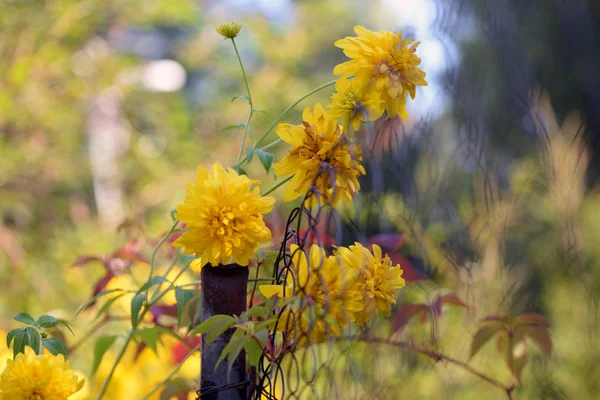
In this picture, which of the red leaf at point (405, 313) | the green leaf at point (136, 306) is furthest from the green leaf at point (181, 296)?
the red leaf at point (405, 313)

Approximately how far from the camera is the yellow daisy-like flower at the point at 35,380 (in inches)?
15.6

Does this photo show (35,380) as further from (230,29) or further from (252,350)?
(230,29)

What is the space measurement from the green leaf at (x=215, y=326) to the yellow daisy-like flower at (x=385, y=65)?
0.20m

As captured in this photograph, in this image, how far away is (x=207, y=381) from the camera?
0.44m

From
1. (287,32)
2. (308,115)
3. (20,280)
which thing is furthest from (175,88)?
→ (308,115)

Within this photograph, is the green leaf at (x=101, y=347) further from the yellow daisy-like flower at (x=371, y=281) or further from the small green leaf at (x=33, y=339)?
the yellow daisy-like flower at (x=371, y=281)

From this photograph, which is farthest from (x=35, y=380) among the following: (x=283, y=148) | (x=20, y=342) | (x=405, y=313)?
(x=283, y=148)

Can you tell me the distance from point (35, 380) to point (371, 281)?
0.81 ft

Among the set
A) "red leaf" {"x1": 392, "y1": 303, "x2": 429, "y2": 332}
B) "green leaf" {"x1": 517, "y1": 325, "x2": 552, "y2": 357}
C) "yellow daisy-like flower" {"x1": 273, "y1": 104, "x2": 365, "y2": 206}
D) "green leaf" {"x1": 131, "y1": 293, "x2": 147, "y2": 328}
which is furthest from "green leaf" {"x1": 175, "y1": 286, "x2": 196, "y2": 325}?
"green leaf" {"x1": 517, "y1": 325, "x2": 552, "y2": 357}

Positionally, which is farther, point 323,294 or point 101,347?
point 101,347

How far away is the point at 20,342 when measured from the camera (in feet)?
1.42

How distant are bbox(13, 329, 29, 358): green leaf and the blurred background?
35cm

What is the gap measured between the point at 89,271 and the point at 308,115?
1.65m

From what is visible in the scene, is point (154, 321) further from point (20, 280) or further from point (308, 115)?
point (20, 280)
